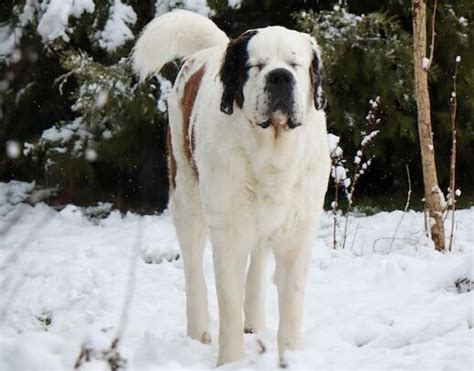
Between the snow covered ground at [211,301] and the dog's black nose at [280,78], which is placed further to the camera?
the dog's black nose at [280,78]

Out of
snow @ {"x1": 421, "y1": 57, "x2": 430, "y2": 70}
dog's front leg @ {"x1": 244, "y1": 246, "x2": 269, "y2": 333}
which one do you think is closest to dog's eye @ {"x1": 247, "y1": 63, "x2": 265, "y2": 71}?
dog's front leg @ {"x1": 244, "y1": 246, "x2": 269, "y2": 333}

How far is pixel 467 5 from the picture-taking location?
9375mm

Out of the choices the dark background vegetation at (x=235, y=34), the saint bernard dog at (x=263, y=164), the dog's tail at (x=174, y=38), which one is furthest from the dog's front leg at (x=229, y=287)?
the dark background vegetation at (x=235, y=34)

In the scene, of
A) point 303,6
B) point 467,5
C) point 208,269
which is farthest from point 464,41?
point 208,269

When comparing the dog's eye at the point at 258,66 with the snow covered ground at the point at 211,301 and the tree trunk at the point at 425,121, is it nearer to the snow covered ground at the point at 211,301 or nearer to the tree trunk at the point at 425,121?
the snow covered ground at the point at 211,301

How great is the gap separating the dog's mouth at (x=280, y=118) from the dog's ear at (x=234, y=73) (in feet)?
0.68

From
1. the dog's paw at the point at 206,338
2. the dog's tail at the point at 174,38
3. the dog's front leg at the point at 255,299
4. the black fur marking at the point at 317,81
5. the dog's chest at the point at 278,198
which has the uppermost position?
the dog's tail at the point at 174,38

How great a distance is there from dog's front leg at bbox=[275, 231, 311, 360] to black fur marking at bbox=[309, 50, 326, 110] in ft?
1.99

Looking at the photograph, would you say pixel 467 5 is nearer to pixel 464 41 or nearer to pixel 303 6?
pixel 464 41

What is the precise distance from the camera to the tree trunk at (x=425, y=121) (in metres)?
6.40

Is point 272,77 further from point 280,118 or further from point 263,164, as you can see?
point 263,164

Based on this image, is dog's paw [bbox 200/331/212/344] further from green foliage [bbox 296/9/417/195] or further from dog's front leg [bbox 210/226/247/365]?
green foliage [bbox 296/9/417/195]

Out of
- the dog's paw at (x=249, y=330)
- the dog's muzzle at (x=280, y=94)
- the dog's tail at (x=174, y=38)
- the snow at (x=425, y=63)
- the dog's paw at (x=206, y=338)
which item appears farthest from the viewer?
the snow at (x=425, y=63)

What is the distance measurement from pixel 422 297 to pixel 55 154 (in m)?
5.06
